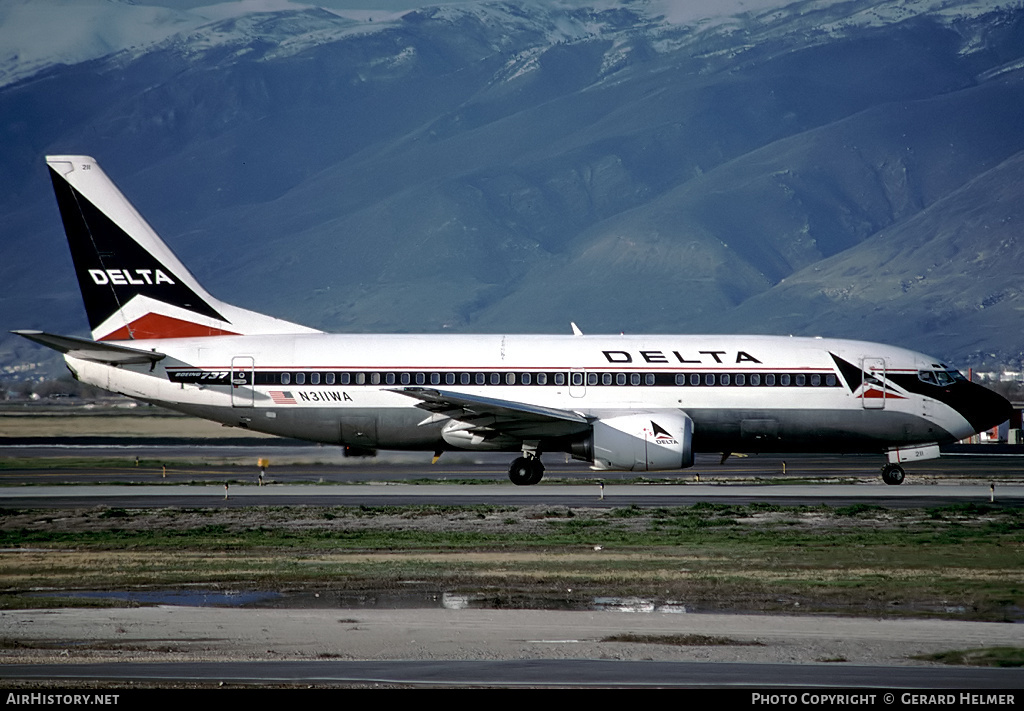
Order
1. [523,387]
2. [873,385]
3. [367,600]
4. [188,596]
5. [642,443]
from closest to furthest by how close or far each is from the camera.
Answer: [367,600], [188,596], [642,443], [523,387], [873,385]

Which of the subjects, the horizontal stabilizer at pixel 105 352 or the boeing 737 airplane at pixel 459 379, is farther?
the boeing 737 airplane at pixel 459 379

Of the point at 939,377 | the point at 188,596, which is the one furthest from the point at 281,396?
the point at 939,377

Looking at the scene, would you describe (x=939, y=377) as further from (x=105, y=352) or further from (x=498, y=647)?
(x=498, y=647)

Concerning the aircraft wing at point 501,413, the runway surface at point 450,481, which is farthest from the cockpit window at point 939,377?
the aircraft wing at point 501,413

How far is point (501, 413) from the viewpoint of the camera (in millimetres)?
35906

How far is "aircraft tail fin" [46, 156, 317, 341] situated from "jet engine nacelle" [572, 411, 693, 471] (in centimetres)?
1104

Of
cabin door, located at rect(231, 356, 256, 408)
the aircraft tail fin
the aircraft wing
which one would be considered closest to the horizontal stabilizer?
the aircraft tail fin

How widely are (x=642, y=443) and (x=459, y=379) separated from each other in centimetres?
543

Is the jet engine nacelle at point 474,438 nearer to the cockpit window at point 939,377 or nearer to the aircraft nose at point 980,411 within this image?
the cockpit window at point 939,377

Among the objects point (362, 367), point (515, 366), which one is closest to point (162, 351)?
point (362, 367)

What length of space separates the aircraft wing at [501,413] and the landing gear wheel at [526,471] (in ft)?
4.16

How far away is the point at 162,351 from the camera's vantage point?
37406mm

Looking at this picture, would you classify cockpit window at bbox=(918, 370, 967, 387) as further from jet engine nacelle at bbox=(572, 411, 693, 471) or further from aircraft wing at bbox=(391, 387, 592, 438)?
aircraft wing at bbox=(391, 387, 592, 438)

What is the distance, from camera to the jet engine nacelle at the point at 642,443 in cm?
3583
